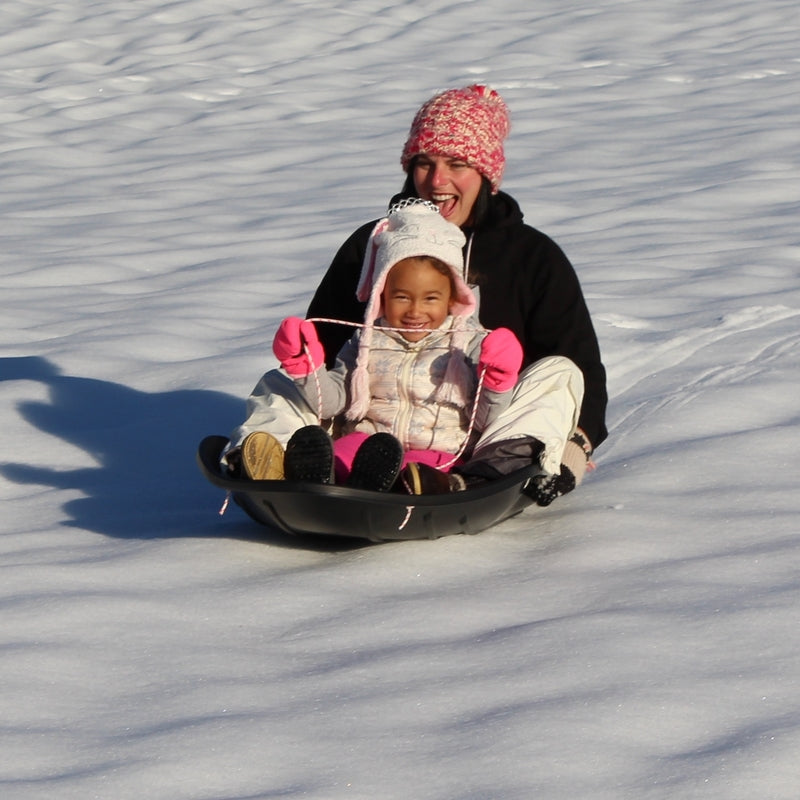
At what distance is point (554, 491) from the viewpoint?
346cm

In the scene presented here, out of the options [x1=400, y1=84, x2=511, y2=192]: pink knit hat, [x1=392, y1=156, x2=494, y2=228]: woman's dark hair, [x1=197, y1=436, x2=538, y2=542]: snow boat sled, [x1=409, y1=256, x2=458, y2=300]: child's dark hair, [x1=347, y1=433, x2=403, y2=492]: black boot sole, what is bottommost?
[x1=197, y1=436, x2=538, y2=542]: snow boat sled

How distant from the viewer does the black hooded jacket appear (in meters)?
3.78

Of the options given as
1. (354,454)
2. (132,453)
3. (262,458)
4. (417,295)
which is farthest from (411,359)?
(132,453)

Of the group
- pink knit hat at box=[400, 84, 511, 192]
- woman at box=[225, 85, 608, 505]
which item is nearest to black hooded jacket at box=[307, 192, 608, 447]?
woman at box=[225, 85, 608, 505]

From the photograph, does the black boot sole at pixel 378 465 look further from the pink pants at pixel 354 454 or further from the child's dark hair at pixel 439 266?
the child's dark hair at pixel 439 266

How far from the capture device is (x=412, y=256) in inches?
139

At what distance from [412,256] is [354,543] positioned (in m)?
0.65

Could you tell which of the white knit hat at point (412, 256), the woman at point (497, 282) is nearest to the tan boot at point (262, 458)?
the woman at point (497, 282)

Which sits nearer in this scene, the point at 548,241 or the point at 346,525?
the point at 346,525

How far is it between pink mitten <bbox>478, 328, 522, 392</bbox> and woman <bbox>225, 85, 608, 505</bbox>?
15cm

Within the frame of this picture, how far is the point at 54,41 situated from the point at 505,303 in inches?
302

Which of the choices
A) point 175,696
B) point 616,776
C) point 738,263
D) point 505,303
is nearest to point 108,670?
point 175,696

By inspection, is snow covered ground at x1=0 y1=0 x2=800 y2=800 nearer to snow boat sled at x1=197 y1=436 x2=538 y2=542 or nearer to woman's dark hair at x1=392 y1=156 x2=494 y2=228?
snow boat sled at x1=197 y1=436 x2=538 y2=542

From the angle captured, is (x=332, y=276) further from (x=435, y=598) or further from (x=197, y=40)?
(x=197, y=40)
